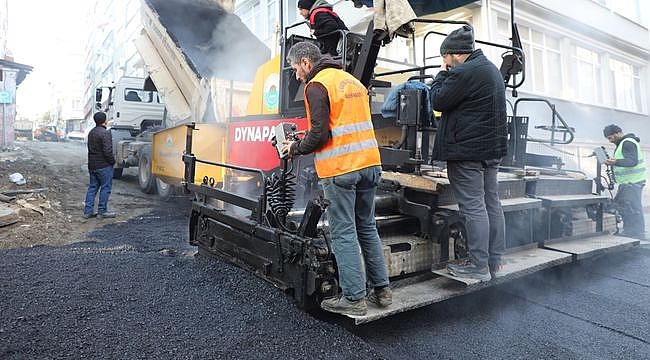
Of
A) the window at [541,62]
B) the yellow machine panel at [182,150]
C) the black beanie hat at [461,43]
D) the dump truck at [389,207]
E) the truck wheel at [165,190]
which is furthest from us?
the window at [541,62]

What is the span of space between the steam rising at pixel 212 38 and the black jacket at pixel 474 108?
174 inches

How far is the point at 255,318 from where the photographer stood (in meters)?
2.92

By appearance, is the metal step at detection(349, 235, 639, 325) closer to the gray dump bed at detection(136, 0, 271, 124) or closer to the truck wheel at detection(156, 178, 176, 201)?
the gray dump bed at detection(136, 0, 271, 124)

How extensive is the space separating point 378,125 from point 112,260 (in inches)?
113

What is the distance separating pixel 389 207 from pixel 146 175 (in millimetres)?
6983

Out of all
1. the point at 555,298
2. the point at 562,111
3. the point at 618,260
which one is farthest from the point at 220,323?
the point at 562,111

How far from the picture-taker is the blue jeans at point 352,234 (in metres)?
2.56

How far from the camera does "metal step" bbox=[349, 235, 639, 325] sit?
8.69 feet

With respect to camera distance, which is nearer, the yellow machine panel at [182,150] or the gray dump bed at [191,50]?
the yellow machine panel at [182,150]

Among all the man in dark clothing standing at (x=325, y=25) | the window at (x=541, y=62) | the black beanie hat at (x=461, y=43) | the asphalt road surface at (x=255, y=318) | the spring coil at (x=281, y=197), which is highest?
the window at (x=541, y=62)

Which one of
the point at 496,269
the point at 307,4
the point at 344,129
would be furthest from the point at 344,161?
the point at 307,4

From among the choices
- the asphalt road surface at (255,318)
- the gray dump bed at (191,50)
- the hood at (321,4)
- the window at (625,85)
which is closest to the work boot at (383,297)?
the asphalt road surface at (255,318)

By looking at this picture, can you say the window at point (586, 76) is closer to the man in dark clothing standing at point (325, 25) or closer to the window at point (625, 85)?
the window at point (625, 85)

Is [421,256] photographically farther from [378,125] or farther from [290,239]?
[378,125]
